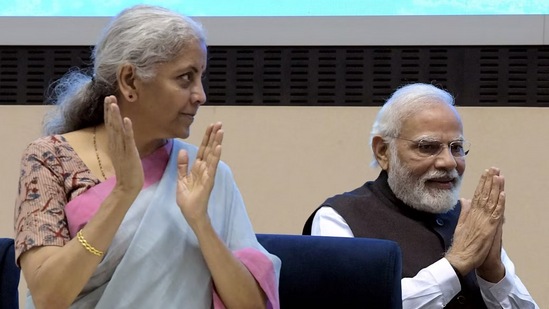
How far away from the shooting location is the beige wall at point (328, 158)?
4254 millimetres

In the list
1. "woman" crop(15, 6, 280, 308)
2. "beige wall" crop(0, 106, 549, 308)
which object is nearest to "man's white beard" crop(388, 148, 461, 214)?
"woman" crop(15, 6, 280, 308)

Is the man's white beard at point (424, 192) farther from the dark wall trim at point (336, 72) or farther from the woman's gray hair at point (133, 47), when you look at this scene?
the dark wall trim at point (336, 72)

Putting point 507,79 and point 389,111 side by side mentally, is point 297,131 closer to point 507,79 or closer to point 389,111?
point 507,79

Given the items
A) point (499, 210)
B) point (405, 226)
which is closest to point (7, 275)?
point (405, 226)

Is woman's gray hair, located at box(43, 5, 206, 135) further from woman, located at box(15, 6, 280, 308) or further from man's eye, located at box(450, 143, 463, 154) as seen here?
man's eye, located at box(450, 143, 463, 154)

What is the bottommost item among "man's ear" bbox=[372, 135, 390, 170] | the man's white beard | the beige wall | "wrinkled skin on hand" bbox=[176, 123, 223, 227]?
the beige wall

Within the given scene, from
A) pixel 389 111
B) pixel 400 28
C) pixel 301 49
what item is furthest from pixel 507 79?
pixel 389 111

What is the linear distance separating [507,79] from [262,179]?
1107 millimetres

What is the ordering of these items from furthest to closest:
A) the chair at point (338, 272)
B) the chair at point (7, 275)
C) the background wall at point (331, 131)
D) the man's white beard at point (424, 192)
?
the background wall at point (331, 131), the man's white beard at point (424, 192), the chair at point (7, 275), the chair at point (338, 272)

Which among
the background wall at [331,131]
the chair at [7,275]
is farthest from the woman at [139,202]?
the background wall at [331,131]

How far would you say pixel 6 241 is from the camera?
2402mm

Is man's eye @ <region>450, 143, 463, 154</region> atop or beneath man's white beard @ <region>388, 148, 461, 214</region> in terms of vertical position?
atop

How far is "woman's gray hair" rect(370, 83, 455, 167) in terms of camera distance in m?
2.93

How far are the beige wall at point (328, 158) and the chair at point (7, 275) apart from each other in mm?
2029
